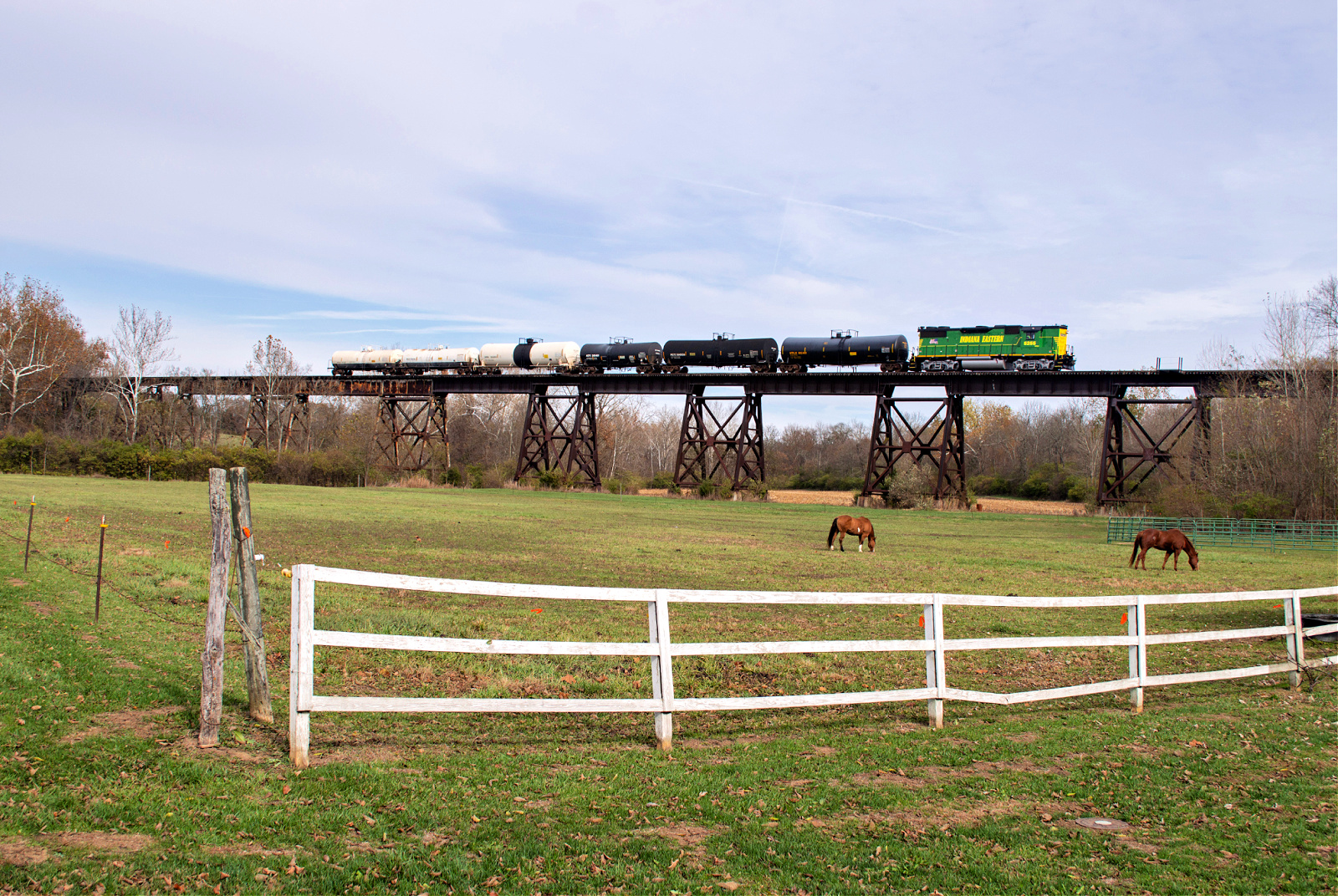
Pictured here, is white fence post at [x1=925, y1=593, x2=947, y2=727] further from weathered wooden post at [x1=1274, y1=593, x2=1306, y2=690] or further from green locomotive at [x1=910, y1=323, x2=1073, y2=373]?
green locomotive at [x1=910, y1=323, x2=1073, y2=373]

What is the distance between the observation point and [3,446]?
5094 cm

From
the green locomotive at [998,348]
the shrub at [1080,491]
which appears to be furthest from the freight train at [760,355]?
the shrub at [1080,491]

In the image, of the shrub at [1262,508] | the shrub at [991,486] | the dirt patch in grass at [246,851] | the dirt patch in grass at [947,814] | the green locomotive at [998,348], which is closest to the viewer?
the dirt patch in grass at [246,851]

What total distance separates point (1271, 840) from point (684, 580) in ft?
39.7

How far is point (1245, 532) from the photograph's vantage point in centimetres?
3534

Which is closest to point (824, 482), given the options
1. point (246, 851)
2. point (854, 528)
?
point (854, 528)

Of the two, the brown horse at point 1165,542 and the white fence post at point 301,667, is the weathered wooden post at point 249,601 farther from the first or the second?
the brown horse at point 1165,542

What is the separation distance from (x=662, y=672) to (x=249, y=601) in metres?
3.06

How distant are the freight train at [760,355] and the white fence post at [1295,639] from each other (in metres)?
41.1

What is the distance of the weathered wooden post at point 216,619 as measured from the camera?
219 inches

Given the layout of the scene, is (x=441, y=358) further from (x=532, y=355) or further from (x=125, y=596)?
(x=125, y=596)

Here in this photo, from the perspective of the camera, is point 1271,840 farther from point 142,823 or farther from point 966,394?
point 966,394

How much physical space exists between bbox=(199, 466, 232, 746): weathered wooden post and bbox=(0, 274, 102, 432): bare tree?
63132 millimetres

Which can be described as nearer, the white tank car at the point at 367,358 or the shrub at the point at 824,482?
the white tank car at the point at 367,358
